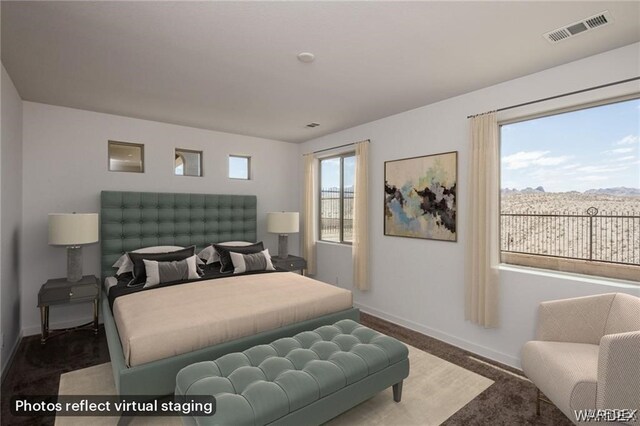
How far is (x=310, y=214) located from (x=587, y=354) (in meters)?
3.96

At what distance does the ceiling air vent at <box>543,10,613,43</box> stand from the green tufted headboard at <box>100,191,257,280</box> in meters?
4.12

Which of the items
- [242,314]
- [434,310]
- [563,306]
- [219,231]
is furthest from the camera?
[219,231]

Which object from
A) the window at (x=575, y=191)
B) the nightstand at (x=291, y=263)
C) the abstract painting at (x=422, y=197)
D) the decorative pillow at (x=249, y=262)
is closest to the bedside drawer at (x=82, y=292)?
the decorative pillow at (x=249, y=262)

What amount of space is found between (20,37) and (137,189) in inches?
88.8

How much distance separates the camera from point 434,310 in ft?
11.8

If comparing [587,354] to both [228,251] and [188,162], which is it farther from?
[188,162]

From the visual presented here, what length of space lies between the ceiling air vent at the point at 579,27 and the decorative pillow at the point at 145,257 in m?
4.01

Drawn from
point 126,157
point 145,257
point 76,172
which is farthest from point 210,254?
point 76,172

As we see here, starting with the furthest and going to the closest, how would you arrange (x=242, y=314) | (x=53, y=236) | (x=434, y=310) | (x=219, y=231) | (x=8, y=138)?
(x=219, y=231)
(x=434, y=310)
(x=53, y=236)
(x=8, y=138)
(x=242, y=314)

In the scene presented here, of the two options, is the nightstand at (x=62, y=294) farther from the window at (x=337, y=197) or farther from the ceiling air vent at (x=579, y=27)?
the ceiling air vent at (x=579, y=27)

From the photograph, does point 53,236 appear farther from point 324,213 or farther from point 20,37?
point 324,213

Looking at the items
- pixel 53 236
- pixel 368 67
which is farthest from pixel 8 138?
pixel 368 67

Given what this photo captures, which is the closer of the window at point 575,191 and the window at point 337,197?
the window at point 575,191

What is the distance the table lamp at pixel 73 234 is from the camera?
3.19m
